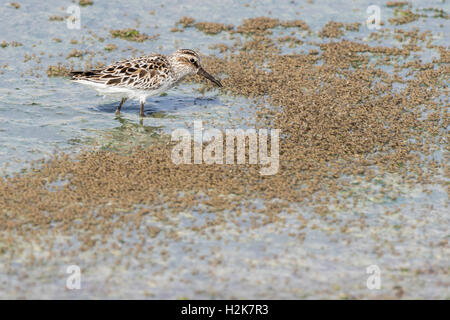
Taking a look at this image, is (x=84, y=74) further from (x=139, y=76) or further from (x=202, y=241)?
(x=202, y=241)

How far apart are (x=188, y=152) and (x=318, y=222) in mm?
4049

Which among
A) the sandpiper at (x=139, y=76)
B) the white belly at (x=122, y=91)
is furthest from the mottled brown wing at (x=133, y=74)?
the white belly at (x=122, y=91)

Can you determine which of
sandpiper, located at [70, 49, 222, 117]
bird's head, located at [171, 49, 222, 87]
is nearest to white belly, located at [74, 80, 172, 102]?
sandpiper, located at [70, 49, 222, 117]

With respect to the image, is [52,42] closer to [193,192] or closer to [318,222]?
[193,192]

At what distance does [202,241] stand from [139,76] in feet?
22.6

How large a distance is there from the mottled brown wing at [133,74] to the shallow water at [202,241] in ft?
3.42

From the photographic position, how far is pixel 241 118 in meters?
16.9

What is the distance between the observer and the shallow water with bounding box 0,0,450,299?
1006 cm

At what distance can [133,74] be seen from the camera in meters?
16.8

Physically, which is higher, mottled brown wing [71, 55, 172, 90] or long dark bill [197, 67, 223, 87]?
long dark bill [197, 67, 223, 87]

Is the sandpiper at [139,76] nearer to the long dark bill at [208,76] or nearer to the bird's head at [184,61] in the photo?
the bird's head at [184,61]

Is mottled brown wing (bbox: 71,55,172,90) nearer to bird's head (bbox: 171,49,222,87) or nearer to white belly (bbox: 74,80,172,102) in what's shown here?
white belly (bbox: 74,80,172,102)

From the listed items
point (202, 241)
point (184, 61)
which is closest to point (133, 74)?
point (184, 61)

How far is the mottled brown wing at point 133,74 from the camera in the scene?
658 inches
